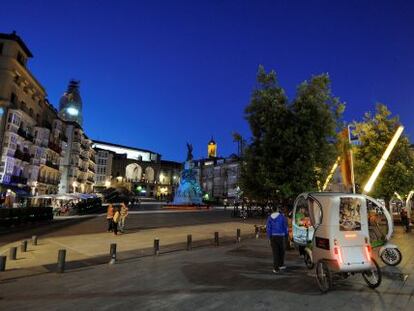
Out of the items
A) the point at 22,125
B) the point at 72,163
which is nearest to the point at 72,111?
the point at 72,163

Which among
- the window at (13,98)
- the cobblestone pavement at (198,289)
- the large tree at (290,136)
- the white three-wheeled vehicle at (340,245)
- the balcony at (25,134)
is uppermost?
the window at (13,98)

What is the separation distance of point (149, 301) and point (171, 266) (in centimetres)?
393

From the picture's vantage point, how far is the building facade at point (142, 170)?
149 m

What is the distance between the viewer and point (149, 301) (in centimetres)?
733

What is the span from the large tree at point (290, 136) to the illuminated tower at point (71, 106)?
92584 millimetres

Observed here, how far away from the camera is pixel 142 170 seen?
159 metres

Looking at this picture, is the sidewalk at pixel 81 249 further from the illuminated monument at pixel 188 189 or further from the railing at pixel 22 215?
the illuminated monument at pixel 188 189

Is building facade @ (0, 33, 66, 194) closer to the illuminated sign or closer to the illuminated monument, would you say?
the illuminated monument

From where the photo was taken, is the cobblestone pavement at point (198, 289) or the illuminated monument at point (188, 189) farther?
the illuminated monument at point (188, 189)

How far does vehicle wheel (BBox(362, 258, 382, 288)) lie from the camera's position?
27.1 feet

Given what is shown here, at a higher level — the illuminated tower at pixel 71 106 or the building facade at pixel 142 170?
the illuminated tower at pixel 71 106

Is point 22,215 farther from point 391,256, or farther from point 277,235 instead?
point 391,256

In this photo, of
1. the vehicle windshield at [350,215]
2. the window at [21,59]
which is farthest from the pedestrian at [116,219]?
the window at [21,59]

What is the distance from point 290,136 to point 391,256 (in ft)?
20.9
